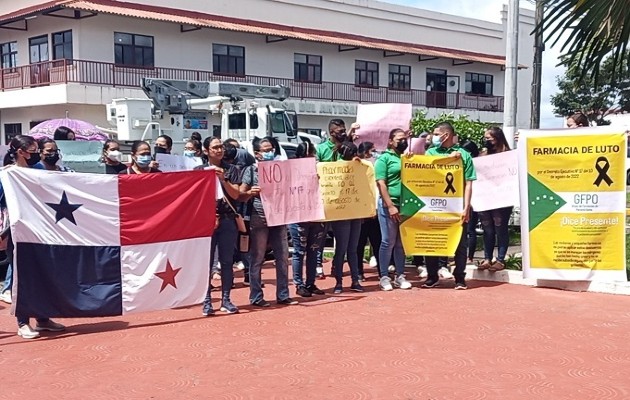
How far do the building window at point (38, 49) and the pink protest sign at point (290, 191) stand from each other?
25691mm

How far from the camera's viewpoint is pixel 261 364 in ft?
19.7

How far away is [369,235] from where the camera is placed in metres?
10.3

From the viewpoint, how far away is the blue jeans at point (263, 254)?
8195 millimetres

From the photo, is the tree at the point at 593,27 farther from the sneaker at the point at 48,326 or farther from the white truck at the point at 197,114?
the white truck at the point at 197,114

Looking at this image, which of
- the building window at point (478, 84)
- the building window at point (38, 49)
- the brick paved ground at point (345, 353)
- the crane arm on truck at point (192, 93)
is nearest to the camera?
the brick paved ground at point (345, 353)

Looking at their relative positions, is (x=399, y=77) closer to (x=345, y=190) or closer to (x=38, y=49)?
(x=38, y=49)

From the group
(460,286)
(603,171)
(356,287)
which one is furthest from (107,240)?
(603,171)

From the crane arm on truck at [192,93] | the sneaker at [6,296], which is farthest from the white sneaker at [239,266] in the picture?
the crane arm on truck at [192,93]

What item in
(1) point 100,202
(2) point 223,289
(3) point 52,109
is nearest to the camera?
(1) point 100,202

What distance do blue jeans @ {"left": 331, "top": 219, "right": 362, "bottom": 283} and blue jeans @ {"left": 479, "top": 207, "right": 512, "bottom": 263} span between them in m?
1.85

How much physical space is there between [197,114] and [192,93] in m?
0.63

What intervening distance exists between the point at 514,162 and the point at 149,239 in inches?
205

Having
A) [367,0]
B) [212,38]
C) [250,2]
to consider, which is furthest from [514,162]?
[367,0]

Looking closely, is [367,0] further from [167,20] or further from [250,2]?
[167,20]
